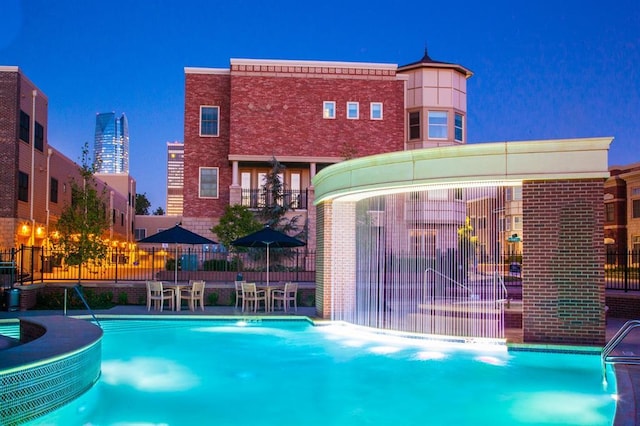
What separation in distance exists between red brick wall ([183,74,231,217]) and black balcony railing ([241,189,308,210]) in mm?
1237

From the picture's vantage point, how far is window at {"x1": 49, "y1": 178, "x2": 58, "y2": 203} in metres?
34.8

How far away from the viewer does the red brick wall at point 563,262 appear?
11.2 m

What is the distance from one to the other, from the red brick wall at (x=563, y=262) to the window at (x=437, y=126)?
20801 millimetres

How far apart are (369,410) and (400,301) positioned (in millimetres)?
5703

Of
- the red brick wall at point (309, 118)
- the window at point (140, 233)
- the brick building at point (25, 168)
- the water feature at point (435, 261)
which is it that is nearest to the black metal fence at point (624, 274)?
the water feature at point (435, 261)

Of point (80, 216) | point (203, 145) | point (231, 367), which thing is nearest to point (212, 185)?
point (203, 145)

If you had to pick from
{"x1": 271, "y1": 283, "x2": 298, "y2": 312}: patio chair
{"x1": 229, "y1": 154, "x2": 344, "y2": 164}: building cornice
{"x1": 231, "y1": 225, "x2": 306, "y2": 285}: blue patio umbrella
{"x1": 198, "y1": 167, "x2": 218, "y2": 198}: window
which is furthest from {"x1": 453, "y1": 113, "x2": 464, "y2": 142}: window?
{"x1": 271, "y1": 283, "x2": 298, "y2": 312}: patio chair

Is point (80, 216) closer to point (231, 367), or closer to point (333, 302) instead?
point (333, 302)

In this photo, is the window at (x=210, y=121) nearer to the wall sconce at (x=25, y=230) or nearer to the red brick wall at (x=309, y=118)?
the red brick wall at (x=309, y=118)

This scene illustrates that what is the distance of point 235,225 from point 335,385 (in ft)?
55.2

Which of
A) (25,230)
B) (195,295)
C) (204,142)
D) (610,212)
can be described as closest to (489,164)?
(195,295)

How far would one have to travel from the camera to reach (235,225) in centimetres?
2597

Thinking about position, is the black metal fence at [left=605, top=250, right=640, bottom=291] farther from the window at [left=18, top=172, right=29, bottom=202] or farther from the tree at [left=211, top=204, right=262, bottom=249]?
the window at [left=18, top=172, right=29, bottom=202]

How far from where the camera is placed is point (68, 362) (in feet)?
26.9
